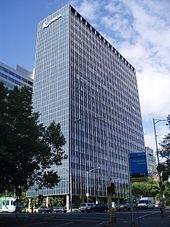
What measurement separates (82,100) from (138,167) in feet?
342

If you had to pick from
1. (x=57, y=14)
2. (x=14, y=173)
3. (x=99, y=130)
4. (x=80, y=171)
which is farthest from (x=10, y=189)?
(x=57, y=14)

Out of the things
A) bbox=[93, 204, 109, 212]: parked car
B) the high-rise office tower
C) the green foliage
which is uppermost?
the high-rise office tower

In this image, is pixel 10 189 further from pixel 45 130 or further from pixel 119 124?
pixel 119 124

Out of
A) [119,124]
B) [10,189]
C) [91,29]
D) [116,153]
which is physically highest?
[91,29]

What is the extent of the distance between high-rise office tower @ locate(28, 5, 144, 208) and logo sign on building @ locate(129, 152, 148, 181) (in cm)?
7930

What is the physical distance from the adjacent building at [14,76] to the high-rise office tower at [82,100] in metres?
12.8

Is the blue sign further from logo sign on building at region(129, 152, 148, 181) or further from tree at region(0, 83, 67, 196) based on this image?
tree at region(0, 83, 67, 196)

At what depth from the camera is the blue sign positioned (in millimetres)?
24203

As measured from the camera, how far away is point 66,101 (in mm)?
120938

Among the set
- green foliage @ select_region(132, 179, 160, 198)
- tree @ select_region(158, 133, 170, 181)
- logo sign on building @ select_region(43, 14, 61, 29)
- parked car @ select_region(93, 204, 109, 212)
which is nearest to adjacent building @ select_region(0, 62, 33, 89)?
logo sign on building @ select_region(43, 14, 61, 29)

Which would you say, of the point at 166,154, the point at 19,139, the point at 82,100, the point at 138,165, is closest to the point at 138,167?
the point at 138,165

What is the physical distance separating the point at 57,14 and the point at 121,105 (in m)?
48.3

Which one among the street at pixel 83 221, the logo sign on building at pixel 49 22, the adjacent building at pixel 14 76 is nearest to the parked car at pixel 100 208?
the street at pixel 83 221

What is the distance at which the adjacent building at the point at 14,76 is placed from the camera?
144 meters
